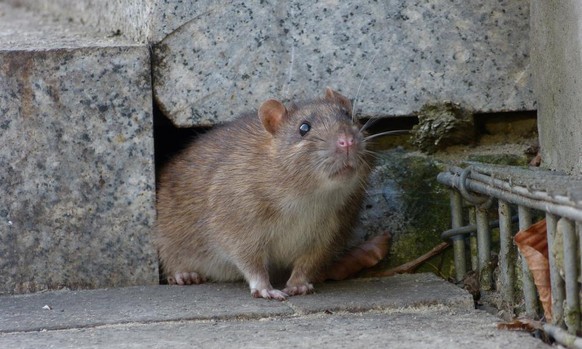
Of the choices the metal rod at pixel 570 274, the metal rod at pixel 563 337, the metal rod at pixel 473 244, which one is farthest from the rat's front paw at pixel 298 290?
the metal rod at pixel 570 274

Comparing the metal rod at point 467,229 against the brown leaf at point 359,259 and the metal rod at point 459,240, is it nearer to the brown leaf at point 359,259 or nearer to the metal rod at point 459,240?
the metal rod at point 459,240

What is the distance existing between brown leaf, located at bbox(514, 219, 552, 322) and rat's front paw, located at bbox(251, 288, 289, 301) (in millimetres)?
1221

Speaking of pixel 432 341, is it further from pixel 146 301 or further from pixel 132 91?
pixel 132 91

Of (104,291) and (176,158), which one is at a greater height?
(176,158)

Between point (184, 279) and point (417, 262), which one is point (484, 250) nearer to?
point (417, 262)

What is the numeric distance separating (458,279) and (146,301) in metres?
1.50

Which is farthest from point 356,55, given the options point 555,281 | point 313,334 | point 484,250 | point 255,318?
point 555,281

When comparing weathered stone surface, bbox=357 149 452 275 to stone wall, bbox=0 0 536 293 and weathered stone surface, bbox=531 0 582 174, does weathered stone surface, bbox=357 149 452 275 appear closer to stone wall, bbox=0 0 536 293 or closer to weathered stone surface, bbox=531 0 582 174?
stone wall, bbox=0 0 536 293

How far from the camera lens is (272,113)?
16.2ft

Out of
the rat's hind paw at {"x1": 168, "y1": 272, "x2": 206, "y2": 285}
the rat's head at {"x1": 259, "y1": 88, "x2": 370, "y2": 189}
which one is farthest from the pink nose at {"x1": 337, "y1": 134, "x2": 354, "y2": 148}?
the rat's hind paw at {"x1": 168, "y1": 272, "x2": 206, "y2": 285}

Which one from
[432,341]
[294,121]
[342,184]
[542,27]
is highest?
[542,27]

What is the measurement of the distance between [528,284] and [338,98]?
1.35 meters

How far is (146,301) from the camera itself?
4.78 metres

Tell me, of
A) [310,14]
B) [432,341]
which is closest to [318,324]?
[432,341]
